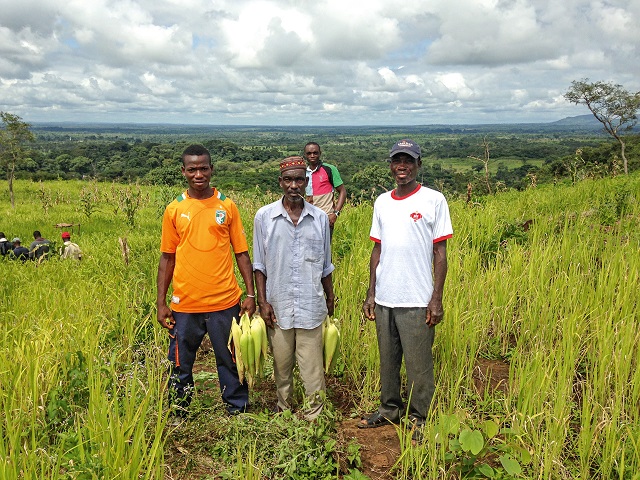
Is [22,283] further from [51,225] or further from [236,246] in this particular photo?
[51,225]

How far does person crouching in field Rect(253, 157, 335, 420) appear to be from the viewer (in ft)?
8.65

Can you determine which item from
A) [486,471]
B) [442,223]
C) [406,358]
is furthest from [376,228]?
[486,471]

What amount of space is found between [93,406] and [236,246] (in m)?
1.19

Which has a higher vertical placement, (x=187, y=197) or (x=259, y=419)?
(x=187, y=197)

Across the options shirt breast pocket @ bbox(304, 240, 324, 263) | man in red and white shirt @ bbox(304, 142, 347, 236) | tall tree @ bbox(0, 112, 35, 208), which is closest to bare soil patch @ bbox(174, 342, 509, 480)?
shirt breast pocket @ bbox(304, 240, 324, 263)

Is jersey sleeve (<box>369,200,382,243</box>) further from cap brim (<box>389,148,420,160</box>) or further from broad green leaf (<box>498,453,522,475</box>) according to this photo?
broad green leaf (<box>498,453,522,475</box>)

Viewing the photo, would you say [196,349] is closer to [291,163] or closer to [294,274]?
[294,274]

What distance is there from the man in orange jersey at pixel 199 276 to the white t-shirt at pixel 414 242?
886 millimetres

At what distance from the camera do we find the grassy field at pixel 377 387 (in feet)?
6.61

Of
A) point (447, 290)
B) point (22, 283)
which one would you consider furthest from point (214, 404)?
point (22, 283)

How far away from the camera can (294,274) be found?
265 centimetres

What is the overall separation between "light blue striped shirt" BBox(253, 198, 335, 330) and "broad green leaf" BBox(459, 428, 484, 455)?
3.32ft

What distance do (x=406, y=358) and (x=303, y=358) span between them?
24.0 inches

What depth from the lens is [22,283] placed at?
5.11 m
